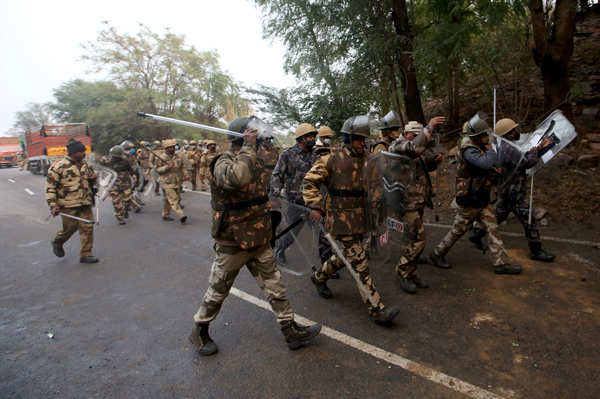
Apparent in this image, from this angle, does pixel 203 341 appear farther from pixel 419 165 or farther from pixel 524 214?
pixel 524 214

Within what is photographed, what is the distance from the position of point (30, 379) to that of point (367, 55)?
7.93m

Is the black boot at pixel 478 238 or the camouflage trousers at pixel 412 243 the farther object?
the black boot at pixel 478 238

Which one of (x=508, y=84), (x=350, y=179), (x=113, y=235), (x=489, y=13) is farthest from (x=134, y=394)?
(x=508, y=84)

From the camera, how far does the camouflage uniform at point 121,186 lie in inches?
325

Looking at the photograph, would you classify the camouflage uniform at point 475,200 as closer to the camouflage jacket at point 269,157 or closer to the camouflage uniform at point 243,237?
the camouflage uniform at point 243,237

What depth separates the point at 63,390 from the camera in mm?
2584

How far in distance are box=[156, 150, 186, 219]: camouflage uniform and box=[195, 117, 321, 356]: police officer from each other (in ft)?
17.0

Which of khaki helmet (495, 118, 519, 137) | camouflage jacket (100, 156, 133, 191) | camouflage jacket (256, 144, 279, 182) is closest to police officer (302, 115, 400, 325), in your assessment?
khaki helmet (495, 118, 519, 137)

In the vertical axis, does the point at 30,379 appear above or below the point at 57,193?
below

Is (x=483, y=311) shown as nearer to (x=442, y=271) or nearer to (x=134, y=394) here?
(x=442, y=271)

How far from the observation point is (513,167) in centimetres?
A: 416

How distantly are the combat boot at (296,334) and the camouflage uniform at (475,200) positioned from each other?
2.30 meters

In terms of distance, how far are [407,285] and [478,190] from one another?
1408mm

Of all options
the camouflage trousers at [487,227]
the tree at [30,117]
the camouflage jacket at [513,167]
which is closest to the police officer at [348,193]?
the camouflage trousers at [487,227]
